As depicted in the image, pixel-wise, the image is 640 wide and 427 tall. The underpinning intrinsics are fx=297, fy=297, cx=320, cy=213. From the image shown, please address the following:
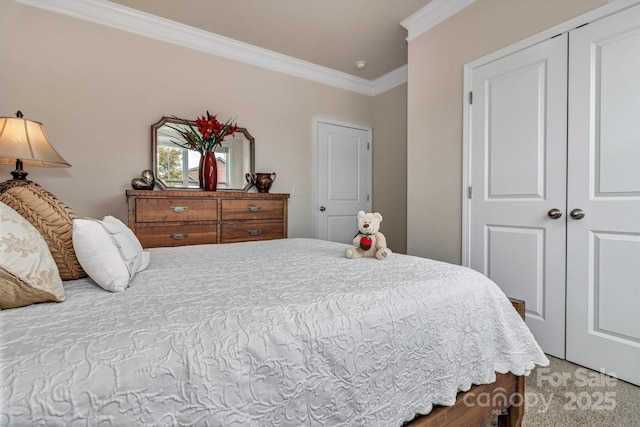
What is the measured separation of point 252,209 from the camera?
290 cm

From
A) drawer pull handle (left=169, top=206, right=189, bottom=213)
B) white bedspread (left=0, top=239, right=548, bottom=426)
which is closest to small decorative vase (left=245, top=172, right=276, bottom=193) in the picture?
drawer pull handle (left=169, top=206, right=189, bottom=213)

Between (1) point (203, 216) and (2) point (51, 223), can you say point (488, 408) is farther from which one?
(1) point (203, 216)

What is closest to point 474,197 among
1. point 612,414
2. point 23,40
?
point 612,414

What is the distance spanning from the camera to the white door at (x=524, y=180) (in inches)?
76.1

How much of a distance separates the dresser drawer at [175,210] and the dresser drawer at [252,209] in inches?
4.4

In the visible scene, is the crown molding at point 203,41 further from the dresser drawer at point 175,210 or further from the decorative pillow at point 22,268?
the decorative pillow at point 22,268

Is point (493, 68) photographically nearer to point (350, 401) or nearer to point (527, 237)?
point (527, 237)

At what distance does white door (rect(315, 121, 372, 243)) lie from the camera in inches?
153

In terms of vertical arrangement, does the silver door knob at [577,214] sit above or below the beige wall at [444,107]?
below

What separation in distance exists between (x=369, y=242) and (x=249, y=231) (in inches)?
65.6

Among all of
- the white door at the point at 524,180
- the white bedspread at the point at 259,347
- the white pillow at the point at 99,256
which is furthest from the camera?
the white door at the point at 524,180

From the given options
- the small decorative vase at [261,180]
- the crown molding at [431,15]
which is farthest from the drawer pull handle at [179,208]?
the crown molding at [431,15]

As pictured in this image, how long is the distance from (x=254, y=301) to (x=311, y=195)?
119 inches

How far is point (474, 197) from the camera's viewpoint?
240 centimetres
